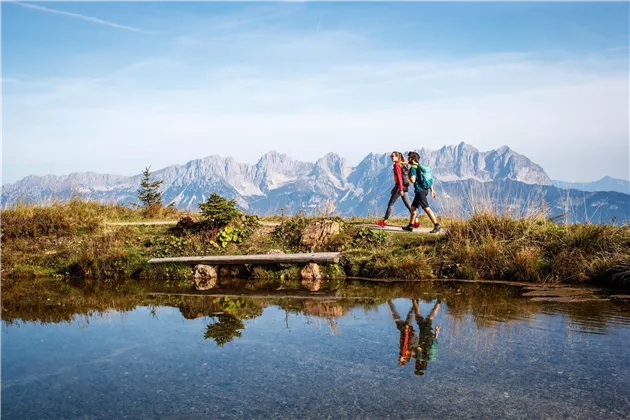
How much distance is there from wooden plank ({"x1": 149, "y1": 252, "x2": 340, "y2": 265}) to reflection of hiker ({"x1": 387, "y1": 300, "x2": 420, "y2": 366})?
13.8ft

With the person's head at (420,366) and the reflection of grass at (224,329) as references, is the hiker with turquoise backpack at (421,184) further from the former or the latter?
the person's head at (420,366)

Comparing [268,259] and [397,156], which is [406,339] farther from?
[397,156]

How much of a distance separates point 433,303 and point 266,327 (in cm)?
380

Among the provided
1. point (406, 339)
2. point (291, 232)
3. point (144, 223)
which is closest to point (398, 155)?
point (291, 232)

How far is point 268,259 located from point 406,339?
22.9 feet

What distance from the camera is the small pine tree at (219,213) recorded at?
18250mm

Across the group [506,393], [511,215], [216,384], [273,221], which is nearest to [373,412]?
[506,393]

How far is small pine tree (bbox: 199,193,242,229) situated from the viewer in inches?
719

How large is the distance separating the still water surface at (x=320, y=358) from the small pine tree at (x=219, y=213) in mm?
6001

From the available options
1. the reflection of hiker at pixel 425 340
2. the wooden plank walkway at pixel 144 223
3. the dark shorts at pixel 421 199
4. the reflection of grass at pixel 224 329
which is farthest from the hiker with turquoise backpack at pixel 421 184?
the wooden plank walkway at pixel 144 223

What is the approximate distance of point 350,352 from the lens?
8352 millimetres

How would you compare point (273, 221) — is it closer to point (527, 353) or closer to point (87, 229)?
point (87, 229)

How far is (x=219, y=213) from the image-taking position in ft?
59.9

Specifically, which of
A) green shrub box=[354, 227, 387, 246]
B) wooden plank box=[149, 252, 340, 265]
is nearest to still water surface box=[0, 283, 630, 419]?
wooden plank box=[149, 252, 340, 265]
